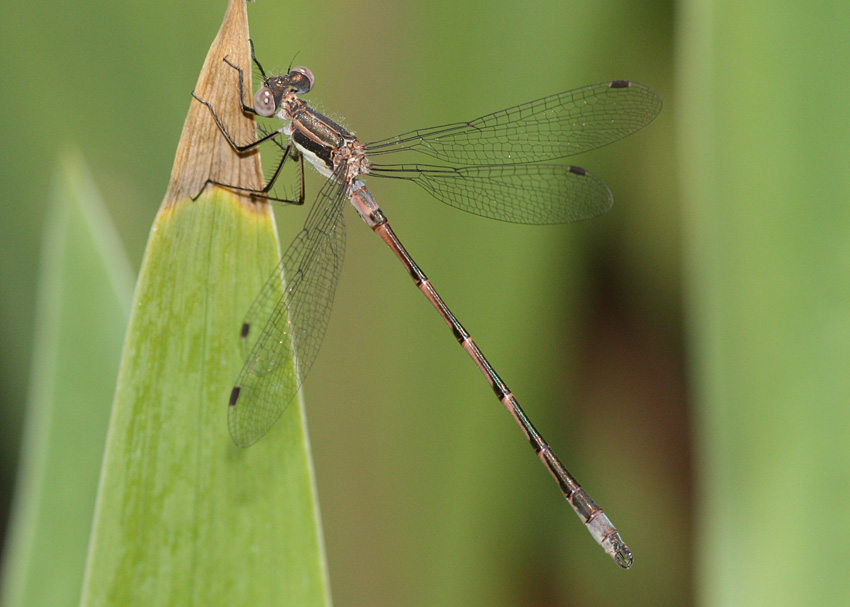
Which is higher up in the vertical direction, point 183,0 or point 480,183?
point 183,0

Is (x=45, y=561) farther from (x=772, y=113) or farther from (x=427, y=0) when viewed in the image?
(x=772, y=113)

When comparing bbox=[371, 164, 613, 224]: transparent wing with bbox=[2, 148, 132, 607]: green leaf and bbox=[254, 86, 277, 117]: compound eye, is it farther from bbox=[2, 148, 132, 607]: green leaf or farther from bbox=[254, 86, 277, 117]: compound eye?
bbox=[2, 148, 132, 607]: green leaf

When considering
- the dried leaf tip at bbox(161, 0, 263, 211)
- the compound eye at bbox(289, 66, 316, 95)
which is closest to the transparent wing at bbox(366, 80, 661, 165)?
the compound eye at bbox(289, 66, 316, 95)

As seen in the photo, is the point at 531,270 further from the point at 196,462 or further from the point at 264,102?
the point at 196,462

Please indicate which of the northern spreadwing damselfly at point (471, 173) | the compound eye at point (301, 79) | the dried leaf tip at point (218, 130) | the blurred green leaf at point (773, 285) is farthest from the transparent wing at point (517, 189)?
the dried leaf tip at point (218, 130)

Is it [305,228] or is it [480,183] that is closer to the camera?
[305,228]

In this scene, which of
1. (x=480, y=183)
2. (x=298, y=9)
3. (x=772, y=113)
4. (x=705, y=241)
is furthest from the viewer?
(x=480, y=183)

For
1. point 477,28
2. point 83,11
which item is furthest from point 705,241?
point 83,11
